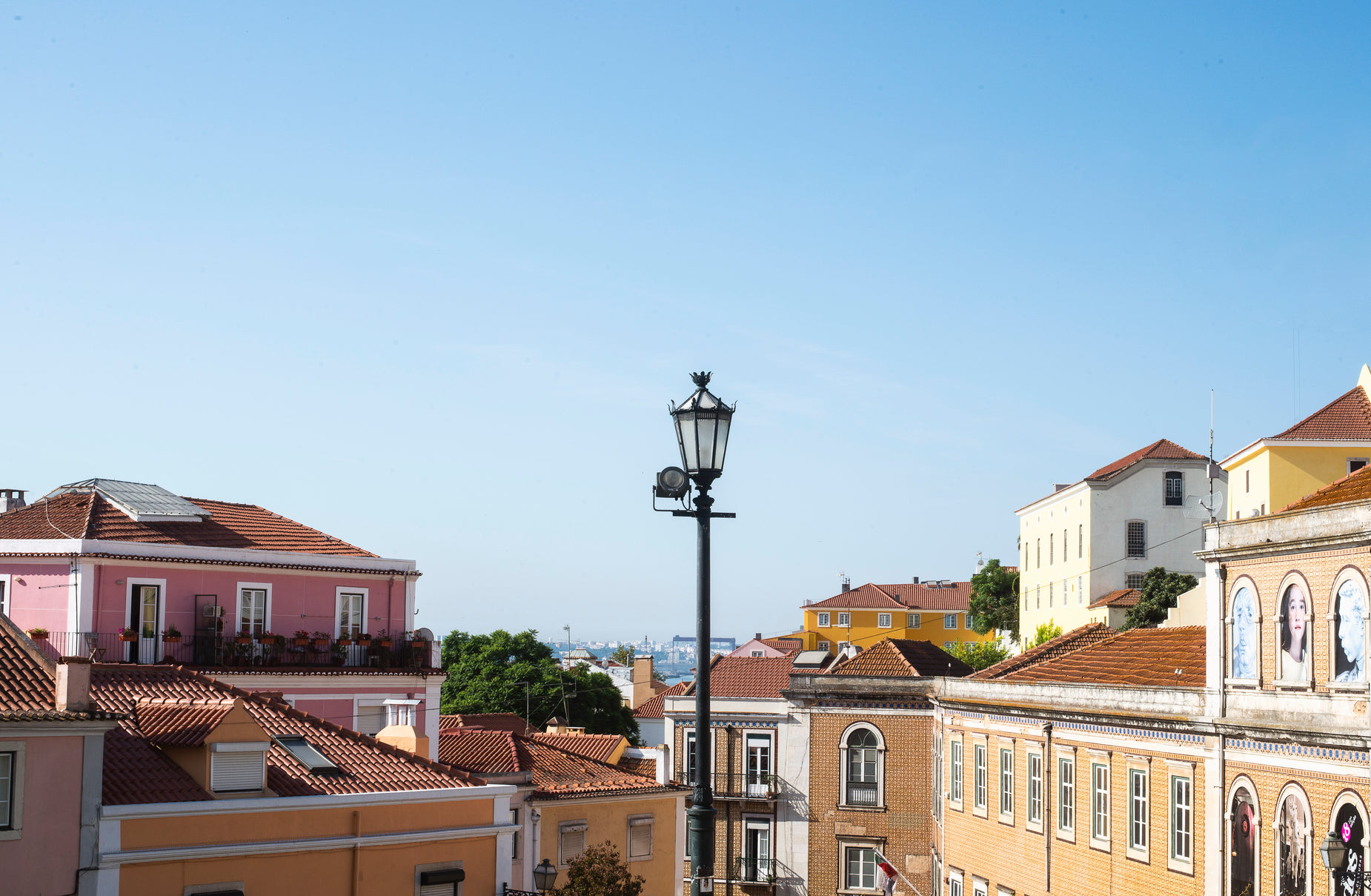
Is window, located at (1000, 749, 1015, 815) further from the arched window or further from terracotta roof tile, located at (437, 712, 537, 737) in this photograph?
terracotta roof tile, located at (437, 712, 537, 737)

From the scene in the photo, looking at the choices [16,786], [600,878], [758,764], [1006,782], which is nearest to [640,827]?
[758,764]

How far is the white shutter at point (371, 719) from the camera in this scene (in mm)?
38156

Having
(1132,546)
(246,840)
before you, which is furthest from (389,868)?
(1132,546)

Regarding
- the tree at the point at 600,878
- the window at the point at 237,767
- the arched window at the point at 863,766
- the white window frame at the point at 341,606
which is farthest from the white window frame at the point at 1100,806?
the white window frame at the point at 341,606

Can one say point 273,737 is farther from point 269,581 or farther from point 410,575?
point 410,575

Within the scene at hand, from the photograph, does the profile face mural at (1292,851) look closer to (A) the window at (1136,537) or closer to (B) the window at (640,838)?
(B) the window at (640,838)

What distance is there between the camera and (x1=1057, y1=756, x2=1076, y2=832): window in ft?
109

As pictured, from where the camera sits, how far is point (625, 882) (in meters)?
33.3

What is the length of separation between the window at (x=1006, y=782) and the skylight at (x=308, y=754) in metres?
19.1

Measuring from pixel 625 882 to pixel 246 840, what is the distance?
13.7 metres

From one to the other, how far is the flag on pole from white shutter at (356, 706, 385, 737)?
16.4 metres

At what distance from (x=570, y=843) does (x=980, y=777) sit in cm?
1119

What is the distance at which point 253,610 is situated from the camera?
37.9m

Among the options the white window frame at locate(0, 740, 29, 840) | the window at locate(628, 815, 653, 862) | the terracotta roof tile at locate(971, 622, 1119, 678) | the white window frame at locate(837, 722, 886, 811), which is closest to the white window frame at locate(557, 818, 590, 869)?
the window at locate(628, 815, 653, 862)
